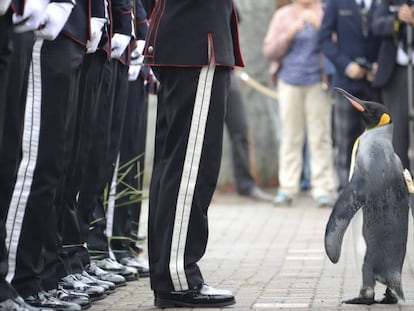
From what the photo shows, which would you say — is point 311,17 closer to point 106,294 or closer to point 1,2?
point 106,294

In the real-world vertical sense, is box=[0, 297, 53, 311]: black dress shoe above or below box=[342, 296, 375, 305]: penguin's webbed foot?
above

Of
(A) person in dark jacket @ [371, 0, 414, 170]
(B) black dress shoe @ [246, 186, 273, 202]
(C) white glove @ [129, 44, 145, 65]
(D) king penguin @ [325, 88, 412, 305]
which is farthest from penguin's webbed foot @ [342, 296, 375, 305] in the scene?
(B) black dress shoe @ [246, 186, 273, 202]

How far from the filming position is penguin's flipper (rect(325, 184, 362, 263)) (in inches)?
205

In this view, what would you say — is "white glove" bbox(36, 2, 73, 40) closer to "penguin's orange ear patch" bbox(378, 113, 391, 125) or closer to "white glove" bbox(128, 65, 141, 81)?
"penguin's orange ear patch" bbox(378, 113, 391, 125)

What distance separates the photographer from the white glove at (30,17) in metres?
4.30

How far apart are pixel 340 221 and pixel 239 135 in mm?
7232

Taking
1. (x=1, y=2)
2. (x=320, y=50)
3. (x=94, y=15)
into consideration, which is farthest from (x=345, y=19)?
(x=1, y=2)

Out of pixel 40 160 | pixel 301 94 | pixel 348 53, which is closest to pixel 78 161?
pixel 40 160

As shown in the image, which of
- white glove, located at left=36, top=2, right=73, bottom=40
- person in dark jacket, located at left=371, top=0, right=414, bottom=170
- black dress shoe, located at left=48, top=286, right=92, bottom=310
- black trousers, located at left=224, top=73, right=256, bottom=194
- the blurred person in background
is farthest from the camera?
black trousers, located at left=224, top=73, right=256, bottom=194

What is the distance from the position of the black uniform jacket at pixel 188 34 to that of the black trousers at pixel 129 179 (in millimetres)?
1819

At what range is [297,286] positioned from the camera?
6219 millimetres

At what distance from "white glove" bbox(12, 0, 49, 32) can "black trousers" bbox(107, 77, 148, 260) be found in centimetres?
264

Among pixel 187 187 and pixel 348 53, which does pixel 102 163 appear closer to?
pixel 187 187

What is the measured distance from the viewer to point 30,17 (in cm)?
435
